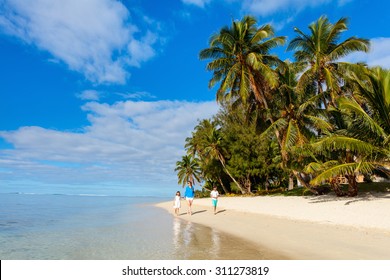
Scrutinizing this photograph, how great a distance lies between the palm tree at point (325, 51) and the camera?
22109 millimetres

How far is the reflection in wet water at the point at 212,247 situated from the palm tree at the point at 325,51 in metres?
15.8

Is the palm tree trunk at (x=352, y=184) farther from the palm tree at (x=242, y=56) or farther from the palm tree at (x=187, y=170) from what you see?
the palm tree at (x=187, y=170)

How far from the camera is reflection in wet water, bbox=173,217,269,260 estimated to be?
25.0 ft

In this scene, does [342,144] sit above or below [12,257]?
above

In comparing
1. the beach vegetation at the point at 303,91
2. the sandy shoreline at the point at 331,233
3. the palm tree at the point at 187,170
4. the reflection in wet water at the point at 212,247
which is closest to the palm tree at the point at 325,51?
the beach vegetation at the point at 303,91

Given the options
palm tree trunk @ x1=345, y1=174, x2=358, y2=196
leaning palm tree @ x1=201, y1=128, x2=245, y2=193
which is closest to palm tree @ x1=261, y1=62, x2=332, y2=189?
palm tree trunk @ x1=345, y1=174, x2=358, y2=196

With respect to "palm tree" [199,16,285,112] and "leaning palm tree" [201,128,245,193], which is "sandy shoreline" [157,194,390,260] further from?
"leaning palm tree" [201,128,245,193]

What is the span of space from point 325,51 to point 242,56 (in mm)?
6421

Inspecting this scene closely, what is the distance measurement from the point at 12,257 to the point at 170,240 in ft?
15.6

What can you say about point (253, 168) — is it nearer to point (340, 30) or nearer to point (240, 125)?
point (240, 125)

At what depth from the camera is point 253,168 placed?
37000 millimetres

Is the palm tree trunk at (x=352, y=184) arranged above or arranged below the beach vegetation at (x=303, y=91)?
below

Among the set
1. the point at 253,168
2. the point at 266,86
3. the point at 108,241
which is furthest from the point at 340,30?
the point at 108,241

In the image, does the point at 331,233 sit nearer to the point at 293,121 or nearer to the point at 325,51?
the point at 293,121
